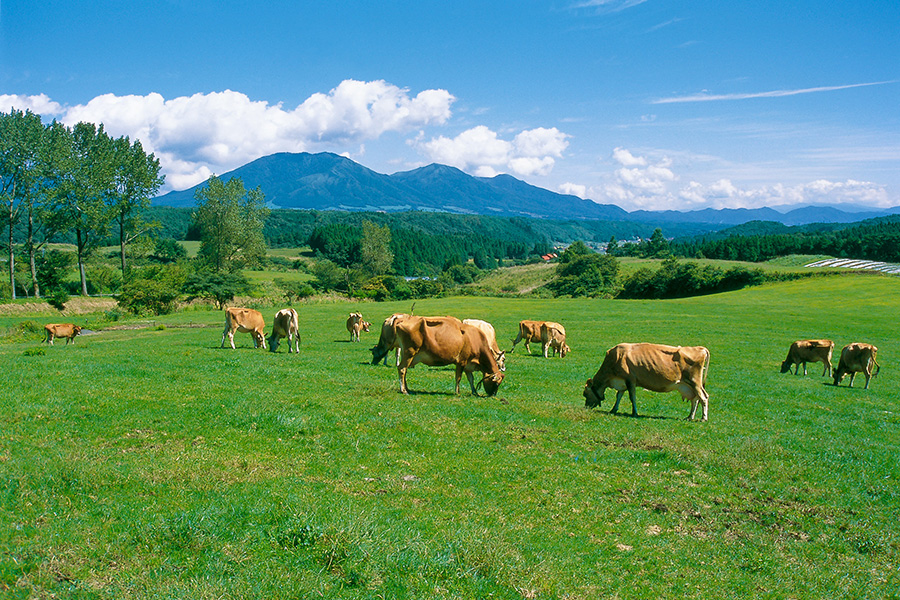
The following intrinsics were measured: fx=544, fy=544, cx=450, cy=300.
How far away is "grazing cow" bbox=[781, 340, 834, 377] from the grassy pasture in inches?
448

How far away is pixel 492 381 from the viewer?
625 inches

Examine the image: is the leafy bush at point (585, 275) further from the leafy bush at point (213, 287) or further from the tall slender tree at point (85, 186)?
the tall slender tree at point (85, 186)

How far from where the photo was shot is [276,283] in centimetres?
8762

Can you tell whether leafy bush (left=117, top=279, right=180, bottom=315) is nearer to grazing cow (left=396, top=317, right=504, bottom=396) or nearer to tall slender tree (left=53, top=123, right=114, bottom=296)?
tall slender tree (left=53, top=123, right=114, bottom=296)

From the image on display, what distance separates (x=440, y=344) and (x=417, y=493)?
7.05 metres

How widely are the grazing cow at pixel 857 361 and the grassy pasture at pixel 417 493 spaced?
7985mm

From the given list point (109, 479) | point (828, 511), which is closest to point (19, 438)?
point (109, 479)

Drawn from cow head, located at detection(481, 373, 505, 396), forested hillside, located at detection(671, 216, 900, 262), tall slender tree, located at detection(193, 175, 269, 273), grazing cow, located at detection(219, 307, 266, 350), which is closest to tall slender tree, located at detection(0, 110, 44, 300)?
tall slender tree, located at detection(193, 175, 269, 273)

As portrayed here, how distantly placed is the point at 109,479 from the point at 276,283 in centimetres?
8349

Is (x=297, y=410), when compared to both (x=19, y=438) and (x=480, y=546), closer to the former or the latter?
(x=19, y=438)

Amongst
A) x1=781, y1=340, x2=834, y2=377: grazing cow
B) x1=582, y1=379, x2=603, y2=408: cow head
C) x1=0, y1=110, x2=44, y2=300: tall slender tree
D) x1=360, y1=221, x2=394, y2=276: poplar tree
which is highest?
x1=0, y1=110, x2=44, y2=300: tall slender tree

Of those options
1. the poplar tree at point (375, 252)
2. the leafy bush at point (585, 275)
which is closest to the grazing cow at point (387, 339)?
the leafy bush at point (585, 275)

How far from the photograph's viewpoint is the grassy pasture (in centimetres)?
576

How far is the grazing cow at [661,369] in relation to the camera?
14.5 metres
